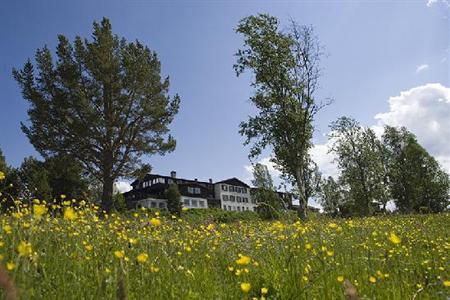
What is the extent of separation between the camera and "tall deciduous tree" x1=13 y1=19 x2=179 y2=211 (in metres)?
28.8

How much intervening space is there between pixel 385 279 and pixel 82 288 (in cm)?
306

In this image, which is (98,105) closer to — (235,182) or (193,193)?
(193,193)

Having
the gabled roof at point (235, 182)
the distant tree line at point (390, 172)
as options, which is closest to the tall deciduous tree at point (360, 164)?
the distant tree line at point (390, 172)

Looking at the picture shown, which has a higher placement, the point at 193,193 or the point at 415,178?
the point at 193,193

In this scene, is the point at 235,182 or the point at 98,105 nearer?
the point at 98,105

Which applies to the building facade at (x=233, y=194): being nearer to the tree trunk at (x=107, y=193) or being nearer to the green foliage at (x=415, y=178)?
the green foliage at (x=415, y=178)

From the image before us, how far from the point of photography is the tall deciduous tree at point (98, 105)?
28844 millimetres

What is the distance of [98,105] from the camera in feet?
98.2

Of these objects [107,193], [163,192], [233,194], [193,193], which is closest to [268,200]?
[107,193]

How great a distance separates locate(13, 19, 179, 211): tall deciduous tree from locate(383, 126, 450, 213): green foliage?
134 ft

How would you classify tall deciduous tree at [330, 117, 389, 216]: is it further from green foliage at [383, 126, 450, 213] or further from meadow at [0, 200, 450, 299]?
meadow at [0, 200, 450, 299]

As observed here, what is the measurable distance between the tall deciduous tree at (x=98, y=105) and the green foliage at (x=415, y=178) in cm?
4095

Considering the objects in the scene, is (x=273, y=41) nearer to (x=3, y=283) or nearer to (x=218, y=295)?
(x=218, y=295)

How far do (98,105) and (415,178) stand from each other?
4720cm
